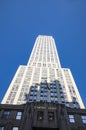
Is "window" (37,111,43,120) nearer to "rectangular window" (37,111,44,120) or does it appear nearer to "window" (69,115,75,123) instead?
"rectangular window" (37,111,44,120)

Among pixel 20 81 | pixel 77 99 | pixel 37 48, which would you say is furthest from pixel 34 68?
pixel 37 48

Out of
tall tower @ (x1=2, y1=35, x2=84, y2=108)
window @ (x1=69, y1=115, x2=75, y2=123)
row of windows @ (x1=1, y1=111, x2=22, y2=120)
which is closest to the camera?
window @ (x1=69, y1=115, x2=75, y2=123)

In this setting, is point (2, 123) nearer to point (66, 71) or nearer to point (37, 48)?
point (66, 71)

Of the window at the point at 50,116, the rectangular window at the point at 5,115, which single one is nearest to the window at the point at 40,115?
the window at the point at 50,116

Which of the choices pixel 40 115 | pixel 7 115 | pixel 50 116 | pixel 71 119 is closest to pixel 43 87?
pixel 7 115

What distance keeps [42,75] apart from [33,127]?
228 ft

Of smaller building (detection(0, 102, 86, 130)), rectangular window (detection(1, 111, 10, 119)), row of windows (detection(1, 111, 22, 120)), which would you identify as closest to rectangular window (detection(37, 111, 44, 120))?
smaller building (detection(0, 102, 86, 130))

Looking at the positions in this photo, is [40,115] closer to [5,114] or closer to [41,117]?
[41,117]

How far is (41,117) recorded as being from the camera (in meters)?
29.7

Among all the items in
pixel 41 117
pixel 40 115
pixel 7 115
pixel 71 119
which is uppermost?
pixel 7 115

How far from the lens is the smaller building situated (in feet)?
90.0

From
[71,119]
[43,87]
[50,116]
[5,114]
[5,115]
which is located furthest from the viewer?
[43,87]

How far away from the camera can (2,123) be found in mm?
28672

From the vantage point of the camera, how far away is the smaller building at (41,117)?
2742cm
